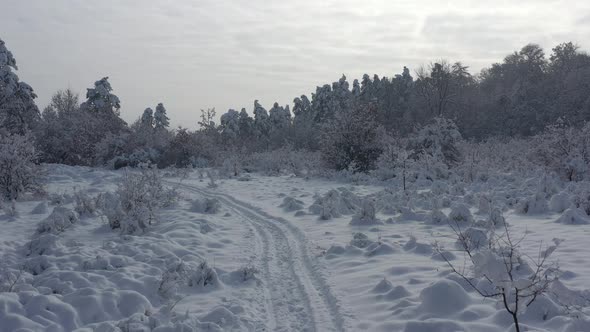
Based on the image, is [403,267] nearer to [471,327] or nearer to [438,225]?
[471,327]

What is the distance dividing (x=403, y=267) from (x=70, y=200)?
10096 millimetres

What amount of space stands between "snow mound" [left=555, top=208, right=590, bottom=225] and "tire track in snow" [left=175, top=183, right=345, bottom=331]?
17.4 feet

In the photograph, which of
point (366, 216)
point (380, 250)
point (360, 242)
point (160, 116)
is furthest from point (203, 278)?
point (160, 116)

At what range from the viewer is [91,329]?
17.0 feet

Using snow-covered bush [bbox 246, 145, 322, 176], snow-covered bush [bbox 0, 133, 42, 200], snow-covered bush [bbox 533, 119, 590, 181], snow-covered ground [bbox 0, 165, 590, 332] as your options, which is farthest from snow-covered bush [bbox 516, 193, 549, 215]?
snow-covered bush [bbox 0, 133, 42, 200]

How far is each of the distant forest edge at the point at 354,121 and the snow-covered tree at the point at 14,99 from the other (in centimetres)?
9

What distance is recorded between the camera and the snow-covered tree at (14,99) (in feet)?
94.4

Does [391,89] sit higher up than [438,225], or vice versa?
[391,89]

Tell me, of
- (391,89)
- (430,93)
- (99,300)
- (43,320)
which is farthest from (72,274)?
(391,89)

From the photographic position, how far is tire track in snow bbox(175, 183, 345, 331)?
5.53m

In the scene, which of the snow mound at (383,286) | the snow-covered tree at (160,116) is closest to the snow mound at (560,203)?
the snow mound at (383,286)

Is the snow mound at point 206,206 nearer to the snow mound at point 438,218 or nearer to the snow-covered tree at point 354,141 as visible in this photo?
the snow mound at point 438,218

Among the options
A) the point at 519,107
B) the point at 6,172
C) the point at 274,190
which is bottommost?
the point at 274,190

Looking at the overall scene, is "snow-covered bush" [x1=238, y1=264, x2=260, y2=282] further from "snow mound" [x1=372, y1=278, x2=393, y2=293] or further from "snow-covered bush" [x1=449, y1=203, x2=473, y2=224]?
"snow-covered bush" [x1=449, y1=203, x2=473, y2=224]
